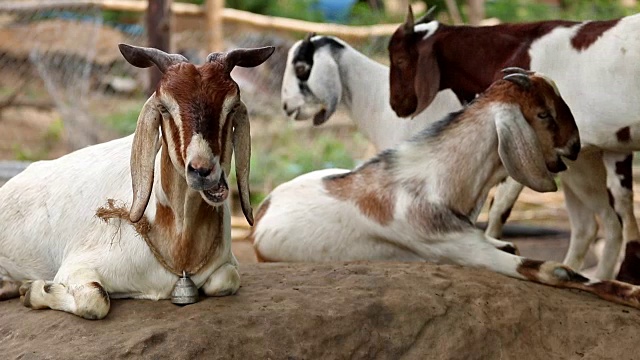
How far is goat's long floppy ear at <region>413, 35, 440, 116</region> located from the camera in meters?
6.58

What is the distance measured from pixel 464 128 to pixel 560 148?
0.50 metres

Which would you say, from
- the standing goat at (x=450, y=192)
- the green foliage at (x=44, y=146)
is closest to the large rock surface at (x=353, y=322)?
the standing goat at (x=450, y=192)

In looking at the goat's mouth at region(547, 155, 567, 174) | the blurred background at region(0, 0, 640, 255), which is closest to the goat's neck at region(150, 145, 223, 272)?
the goat's mouth at region(547, 155, 567, 174)

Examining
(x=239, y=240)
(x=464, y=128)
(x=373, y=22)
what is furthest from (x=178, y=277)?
(x=373, y=22)

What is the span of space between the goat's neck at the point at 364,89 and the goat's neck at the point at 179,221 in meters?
3.18

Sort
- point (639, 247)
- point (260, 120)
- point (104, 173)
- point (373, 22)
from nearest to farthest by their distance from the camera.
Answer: point (104, 173) → point (639, 247) → point (260, 120) → point (373, 22)

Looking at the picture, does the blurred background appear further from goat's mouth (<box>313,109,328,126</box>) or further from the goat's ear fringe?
the goat's ear fringe

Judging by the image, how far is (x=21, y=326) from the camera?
441 cm

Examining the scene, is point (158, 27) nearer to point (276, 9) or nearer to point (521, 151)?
point (521, 151)

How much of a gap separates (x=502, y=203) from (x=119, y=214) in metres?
2.91

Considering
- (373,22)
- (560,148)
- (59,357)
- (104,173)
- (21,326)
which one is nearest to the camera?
(59,357)

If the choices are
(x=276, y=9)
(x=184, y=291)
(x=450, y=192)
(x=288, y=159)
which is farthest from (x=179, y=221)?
(x=276, y=9)

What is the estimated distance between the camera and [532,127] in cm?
537

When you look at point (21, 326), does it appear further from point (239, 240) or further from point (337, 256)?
point (239, 240)
